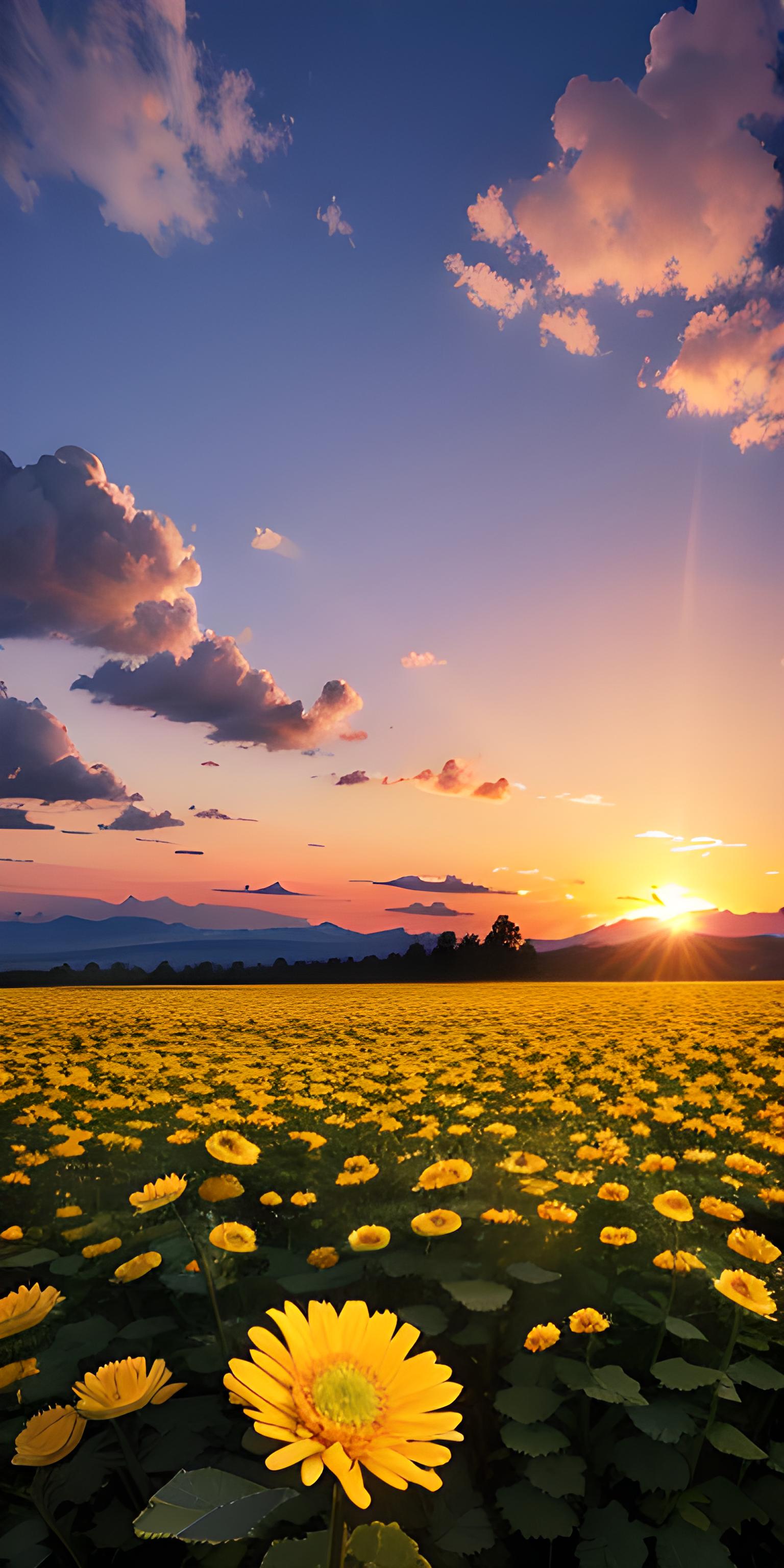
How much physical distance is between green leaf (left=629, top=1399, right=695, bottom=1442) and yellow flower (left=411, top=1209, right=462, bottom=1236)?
79cm

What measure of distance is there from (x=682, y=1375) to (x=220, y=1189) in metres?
1.74

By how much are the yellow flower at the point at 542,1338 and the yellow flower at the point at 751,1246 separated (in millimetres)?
691

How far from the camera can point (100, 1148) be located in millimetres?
5426

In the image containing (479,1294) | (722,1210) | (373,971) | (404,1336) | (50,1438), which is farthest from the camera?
(373,971)

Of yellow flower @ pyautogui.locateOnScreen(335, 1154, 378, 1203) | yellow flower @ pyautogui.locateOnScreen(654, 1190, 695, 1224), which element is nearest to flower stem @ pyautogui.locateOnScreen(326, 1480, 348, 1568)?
yellow flower @ pyautogui.locateOnScreen(654, 1190, 695, 1224)

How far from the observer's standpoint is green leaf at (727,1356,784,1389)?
7.57 ft

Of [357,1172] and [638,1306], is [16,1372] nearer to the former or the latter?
[357,1172]

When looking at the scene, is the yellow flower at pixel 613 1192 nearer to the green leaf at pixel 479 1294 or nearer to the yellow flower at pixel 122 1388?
the green leaf at pixel 479 1294

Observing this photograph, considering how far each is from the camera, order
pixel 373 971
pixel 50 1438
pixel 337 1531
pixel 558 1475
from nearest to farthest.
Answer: pixel 337 1531 < pixel 50 1438 < pixel 558 1475 < pixel 373 971

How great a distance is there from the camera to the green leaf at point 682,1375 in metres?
2.22

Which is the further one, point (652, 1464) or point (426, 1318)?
point (426, 1318)

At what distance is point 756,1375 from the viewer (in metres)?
2.37

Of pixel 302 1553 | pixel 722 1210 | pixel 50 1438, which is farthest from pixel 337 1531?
pixel 722 1210

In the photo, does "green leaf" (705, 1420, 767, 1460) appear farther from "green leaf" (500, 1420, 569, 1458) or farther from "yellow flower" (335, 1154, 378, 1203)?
"yellow flower" (335, 1154, 378, 1203)
